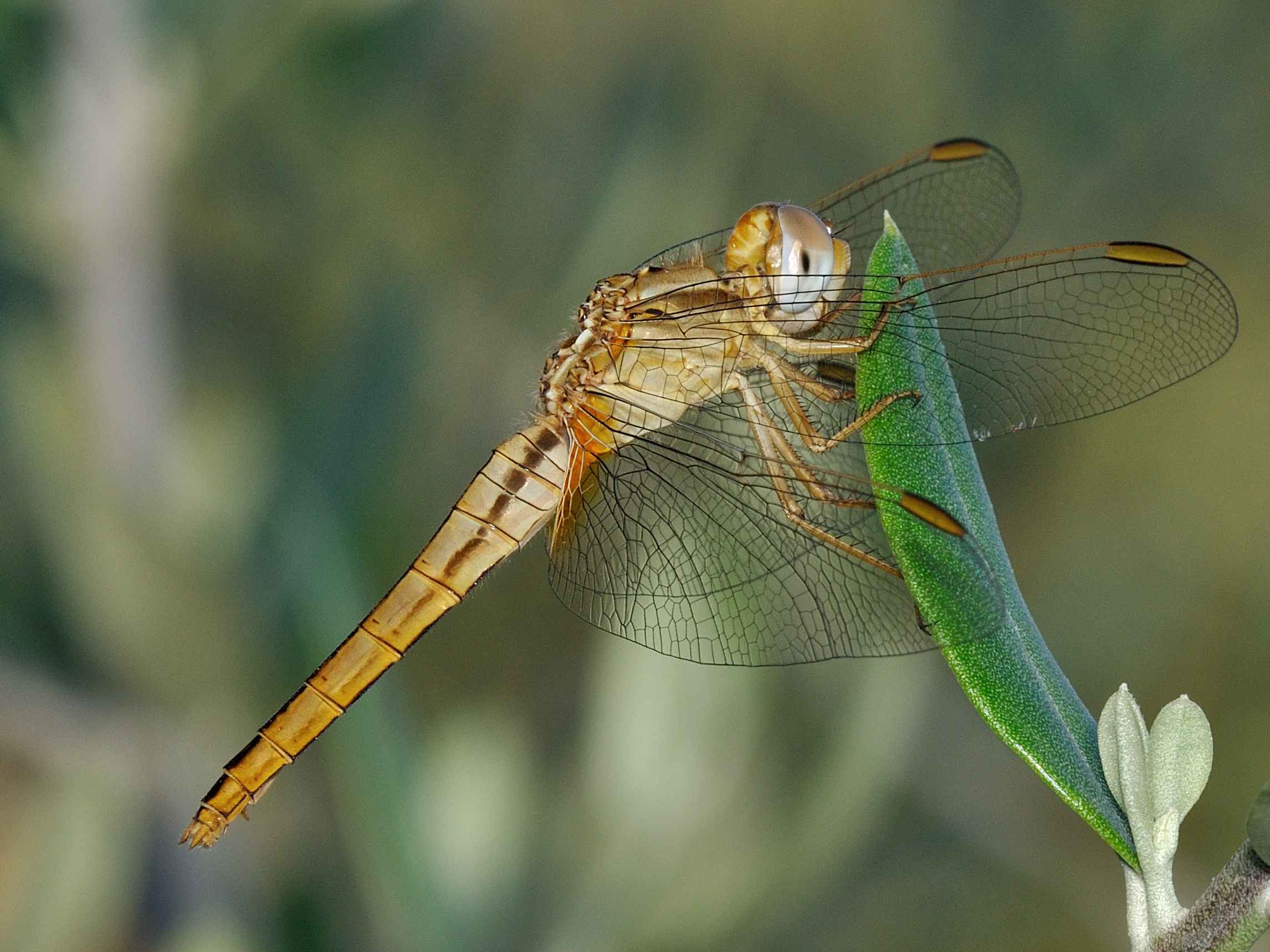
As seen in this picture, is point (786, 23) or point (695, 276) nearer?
point (695, 276)

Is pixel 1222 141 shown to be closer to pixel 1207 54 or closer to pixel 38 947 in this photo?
pixel 1207 54

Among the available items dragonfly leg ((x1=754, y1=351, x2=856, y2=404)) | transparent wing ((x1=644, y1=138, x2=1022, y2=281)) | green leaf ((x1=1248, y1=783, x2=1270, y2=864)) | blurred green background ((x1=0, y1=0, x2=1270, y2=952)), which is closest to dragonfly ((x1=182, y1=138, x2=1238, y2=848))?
dragonfly leg ((x1=754, y1=351, x2=856, y2=404))

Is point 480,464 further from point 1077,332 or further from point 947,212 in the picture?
point 1077,332

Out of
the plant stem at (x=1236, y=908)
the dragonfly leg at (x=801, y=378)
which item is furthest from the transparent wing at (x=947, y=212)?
the plant stem at (x=1236, y=908)

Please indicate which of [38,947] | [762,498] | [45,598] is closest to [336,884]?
[38,947]

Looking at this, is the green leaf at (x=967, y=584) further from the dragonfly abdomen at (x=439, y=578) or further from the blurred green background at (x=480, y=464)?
the blurred green background at (x=480, y=464)

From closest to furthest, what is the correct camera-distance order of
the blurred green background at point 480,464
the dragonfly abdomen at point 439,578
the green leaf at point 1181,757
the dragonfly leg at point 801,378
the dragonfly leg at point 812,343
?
the green leaf at point 1181,757
the dragonfly leg at point 812,343
the dragonfly leg at point 801,378
the dragonfly abdomen at point 439,578
the blurred green background at point 480,464
